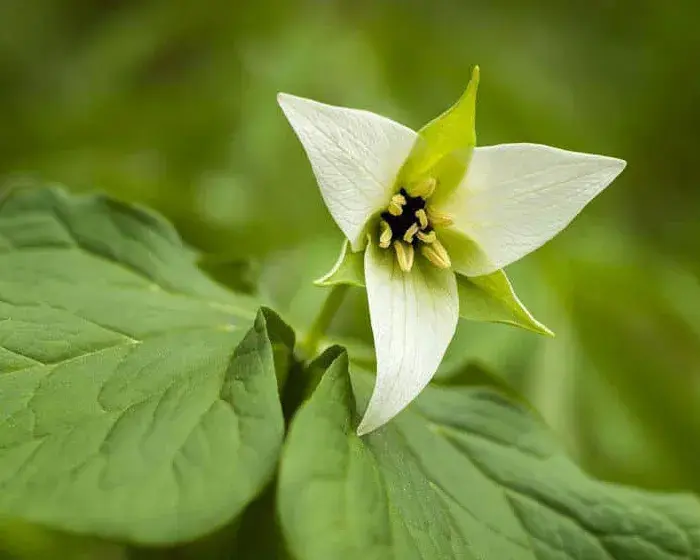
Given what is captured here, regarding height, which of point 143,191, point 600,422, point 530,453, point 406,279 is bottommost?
point 600,422

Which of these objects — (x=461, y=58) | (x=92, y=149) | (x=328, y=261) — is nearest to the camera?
(x=328, y=261)

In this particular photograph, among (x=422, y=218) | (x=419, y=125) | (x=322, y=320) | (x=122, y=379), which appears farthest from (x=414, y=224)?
(x=419, y=125)

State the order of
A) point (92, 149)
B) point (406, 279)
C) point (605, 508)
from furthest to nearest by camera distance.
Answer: point (92, 149) < point (605, 508) < point (406, 279)

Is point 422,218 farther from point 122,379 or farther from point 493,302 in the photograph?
point 122,379

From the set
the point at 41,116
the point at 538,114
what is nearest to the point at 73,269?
the point at 41,116

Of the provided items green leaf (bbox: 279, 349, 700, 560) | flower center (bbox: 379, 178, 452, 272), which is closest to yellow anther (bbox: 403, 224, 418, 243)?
flower center (bbox: 379, 178, 452, 272)

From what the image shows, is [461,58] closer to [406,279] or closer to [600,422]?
[600,422]

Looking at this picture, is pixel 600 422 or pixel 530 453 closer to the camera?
pixel 530 453
